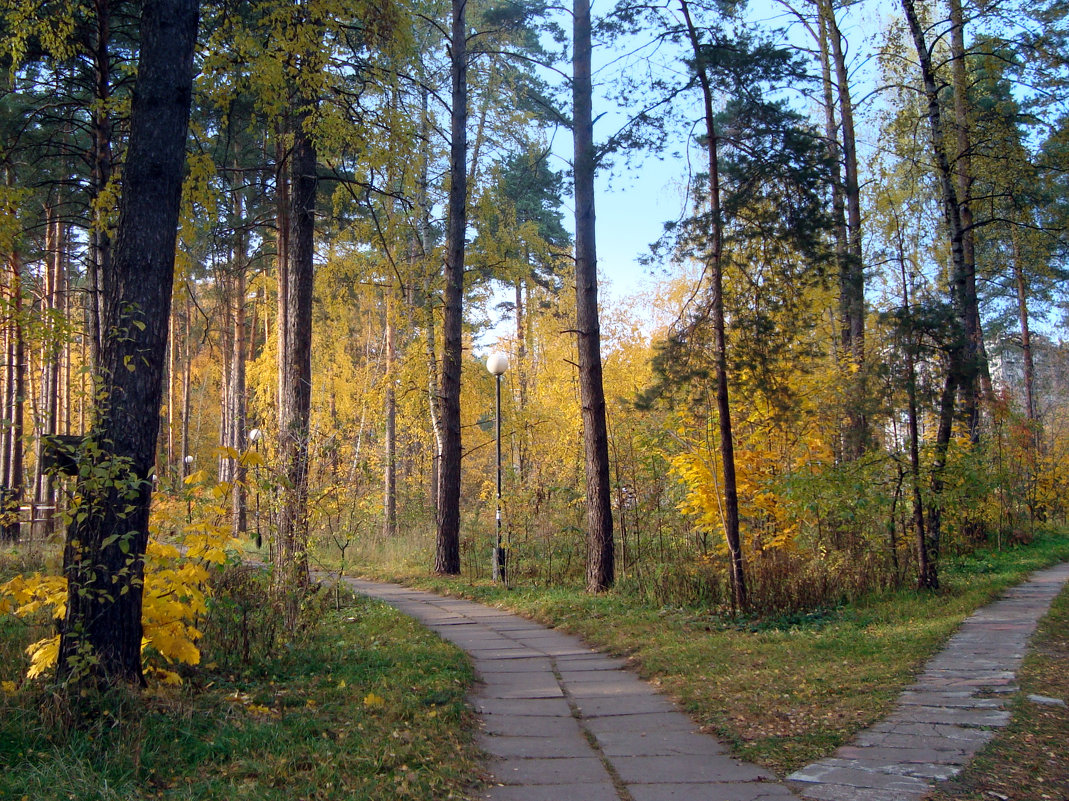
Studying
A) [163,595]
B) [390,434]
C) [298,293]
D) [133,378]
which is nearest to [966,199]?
[298,293]

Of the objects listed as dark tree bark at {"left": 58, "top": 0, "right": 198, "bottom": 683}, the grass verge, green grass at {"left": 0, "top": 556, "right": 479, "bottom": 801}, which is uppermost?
dark tree bark at {"left": 58, "top": 0, "right": 198, "bottom": 683}

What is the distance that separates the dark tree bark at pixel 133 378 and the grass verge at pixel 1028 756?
416 centimetres

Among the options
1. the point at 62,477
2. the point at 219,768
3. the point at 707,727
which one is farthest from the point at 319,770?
the point at 707,727

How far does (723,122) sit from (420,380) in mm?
9111

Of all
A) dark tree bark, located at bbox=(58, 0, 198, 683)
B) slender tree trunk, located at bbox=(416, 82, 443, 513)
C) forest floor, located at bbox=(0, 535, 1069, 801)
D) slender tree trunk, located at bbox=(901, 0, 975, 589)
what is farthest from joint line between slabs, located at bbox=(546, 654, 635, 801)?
slender tree trunk, located at bbox=(416, 82, 443, 513)

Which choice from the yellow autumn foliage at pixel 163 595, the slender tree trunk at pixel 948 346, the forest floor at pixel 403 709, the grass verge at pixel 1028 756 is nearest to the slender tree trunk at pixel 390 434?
the forest floor at pixel 403 709

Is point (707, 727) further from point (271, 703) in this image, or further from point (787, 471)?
point (787, 471)

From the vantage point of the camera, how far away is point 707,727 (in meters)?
4.65

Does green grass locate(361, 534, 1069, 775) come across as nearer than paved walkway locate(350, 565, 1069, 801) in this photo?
No

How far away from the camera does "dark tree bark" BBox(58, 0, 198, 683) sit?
3.94 metres

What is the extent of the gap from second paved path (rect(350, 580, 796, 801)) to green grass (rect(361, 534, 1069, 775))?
24 centimetres

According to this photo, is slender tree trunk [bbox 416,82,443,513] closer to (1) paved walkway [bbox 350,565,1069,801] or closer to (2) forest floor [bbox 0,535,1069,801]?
(2) forest floor [bbox 0,535,1069,801]

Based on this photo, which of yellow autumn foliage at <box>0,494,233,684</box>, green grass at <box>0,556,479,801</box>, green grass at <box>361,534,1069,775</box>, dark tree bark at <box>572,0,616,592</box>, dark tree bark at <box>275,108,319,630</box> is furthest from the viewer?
dark tree bark at <box>572,0,616,592</box>

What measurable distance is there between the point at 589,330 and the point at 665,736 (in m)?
6.67
